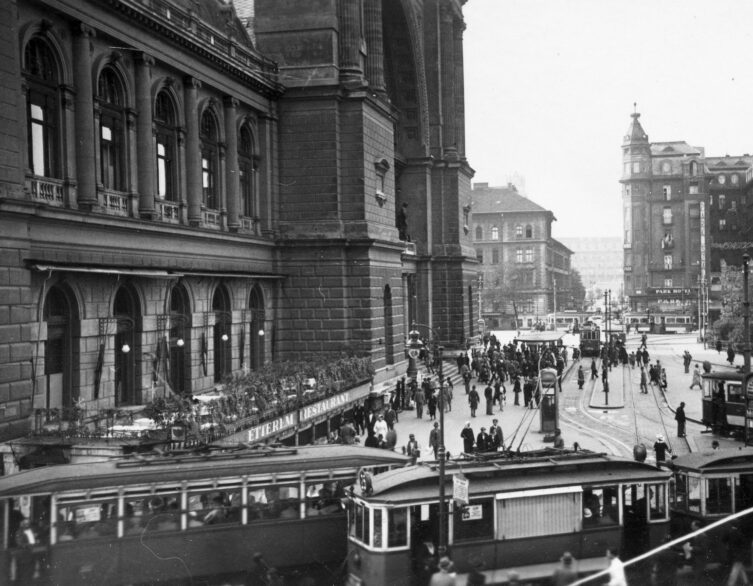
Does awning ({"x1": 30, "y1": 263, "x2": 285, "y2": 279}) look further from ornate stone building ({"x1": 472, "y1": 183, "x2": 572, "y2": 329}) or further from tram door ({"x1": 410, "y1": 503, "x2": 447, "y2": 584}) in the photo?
ornate stone building ({"x1": 472, "y1": 183, "x2": 572, "y2": 329})

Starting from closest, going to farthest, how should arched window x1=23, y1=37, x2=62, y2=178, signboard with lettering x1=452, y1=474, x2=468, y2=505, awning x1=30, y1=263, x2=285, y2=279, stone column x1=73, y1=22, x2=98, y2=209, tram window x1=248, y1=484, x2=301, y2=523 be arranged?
signboard with lettering x1=452, y1=474, x2=468, y2=505
tram window x1=248, y1=484, x2=301, y2=523
awning x1=30, y1=263, x2=285, y2=279
arched window x1=23, y1=37, x2=62, y2=178
stone column x1=73, y1=22, x2=98, y2=209

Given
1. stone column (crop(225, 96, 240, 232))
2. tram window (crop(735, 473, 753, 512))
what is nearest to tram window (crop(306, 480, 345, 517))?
tram window (crop(735, 473, 753, 512))

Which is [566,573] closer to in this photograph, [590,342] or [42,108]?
[42,108]

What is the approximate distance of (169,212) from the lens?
3152 centimetres

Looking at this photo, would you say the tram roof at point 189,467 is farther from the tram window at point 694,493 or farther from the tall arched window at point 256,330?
the tall arched window at point 256,330

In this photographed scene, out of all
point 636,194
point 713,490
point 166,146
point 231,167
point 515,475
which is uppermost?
point 636,194

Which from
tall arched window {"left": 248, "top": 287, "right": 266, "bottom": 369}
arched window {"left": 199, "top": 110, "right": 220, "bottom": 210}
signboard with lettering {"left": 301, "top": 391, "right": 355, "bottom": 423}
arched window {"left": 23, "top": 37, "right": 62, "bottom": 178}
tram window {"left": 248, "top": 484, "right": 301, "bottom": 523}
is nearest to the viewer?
tram window {"left": 248, "top": 484, "right": 301, "bottom": 523}

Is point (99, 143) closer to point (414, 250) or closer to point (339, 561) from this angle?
point (339, 561)

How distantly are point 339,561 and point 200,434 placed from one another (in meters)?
6.67

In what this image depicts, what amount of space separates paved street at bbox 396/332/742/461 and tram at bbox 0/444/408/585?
8.21 meters

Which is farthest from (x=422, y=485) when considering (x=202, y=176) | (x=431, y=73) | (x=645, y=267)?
(x=645, y=267)

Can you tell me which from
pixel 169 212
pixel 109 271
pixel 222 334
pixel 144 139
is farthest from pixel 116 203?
pixel 222 334

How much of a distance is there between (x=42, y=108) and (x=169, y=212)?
7.34 metres

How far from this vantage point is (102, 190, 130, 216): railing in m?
27.4
